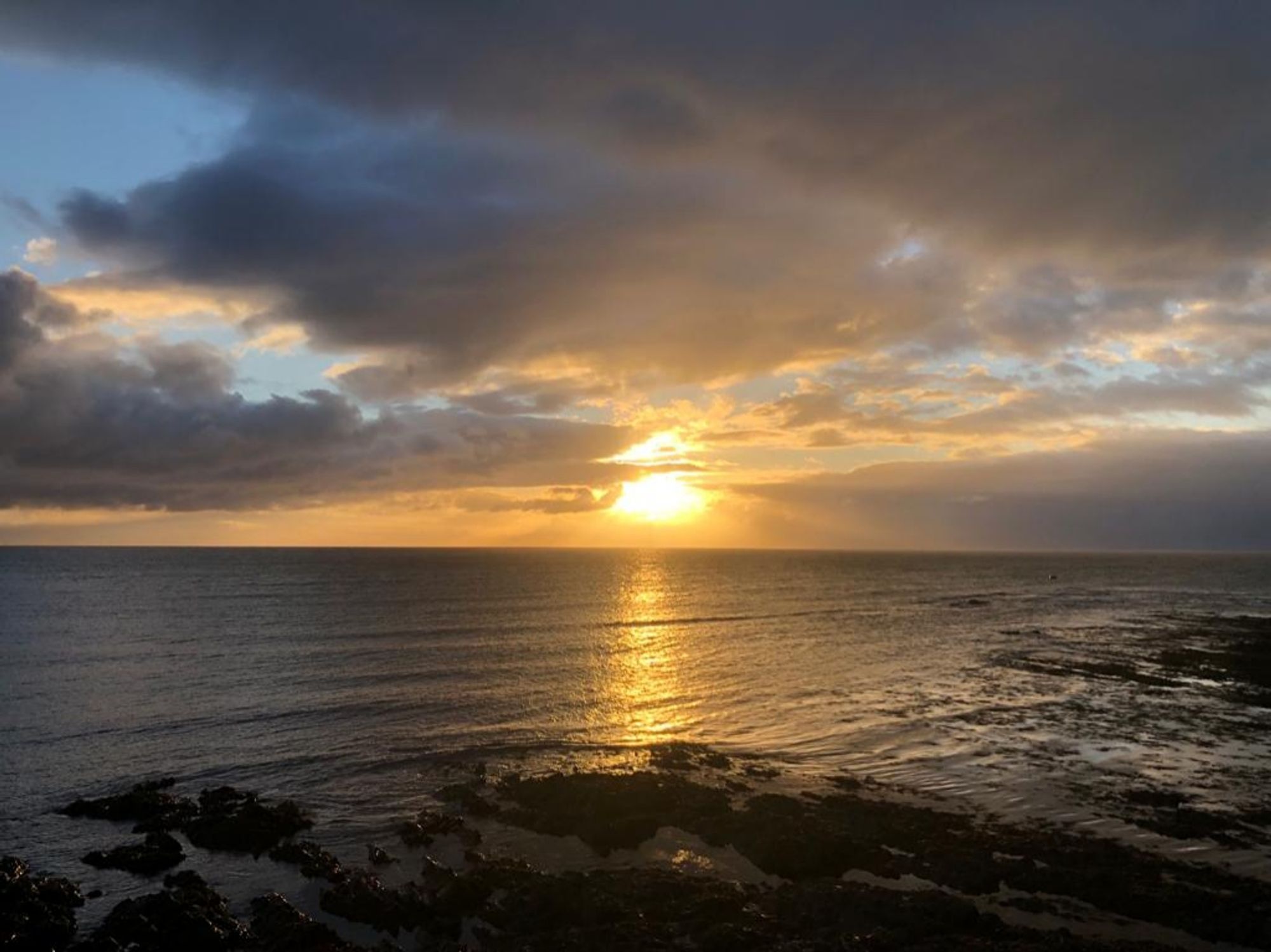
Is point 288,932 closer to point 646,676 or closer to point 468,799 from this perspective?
point 468,799

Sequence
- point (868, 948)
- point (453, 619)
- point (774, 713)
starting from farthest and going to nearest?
point (453, 619), point (774, 713), point (868, 948)

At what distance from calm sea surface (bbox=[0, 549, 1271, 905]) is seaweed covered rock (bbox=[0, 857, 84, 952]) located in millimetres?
2205

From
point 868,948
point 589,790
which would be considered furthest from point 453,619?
point 868,948

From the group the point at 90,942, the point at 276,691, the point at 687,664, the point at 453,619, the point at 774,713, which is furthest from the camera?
the point at 453,619

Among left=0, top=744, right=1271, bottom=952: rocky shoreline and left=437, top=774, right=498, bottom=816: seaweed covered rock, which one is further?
left=437, top=774, right=498, bottom=816: seaweed covered rock

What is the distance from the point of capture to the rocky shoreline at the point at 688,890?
18.6m

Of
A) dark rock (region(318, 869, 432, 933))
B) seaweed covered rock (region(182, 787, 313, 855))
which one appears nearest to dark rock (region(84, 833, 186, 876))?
seaweed covered rock (region(182, 787, 313, 855))

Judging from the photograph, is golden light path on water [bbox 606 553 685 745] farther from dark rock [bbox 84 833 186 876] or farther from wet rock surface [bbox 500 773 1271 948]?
dark rock [bbox 84 833 186 876]

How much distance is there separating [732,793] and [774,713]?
16.3m

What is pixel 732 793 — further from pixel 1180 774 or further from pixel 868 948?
pixel 1180 774

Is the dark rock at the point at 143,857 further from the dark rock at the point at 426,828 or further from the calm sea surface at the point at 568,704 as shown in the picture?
the dark rock at the point at 426,828

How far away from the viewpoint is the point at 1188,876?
69.9ft

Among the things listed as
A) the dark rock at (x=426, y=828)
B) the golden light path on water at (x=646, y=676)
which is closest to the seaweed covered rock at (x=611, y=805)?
the dark rock at (x=426, y=828)

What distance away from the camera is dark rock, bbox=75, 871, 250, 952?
19.3 metres
